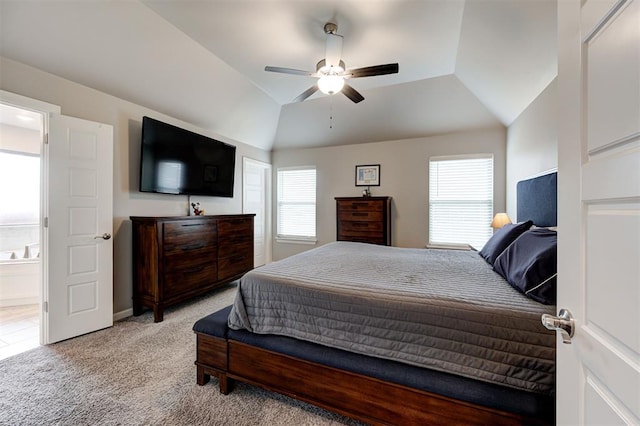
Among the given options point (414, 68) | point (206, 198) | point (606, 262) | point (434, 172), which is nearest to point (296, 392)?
point (606, 262)

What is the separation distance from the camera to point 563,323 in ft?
2.49

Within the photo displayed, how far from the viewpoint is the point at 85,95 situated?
276 centimetres

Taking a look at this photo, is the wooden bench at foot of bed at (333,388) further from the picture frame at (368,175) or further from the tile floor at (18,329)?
the picture frame at (368,175)

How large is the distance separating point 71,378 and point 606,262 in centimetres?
305

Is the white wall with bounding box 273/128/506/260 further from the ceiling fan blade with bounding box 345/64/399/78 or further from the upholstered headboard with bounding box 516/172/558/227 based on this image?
the ceiling fan blade with bounding box 345/64/399/78

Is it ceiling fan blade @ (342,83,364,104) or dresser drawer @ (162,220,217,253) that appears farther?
dresser drawer @ (162,220,217,253)

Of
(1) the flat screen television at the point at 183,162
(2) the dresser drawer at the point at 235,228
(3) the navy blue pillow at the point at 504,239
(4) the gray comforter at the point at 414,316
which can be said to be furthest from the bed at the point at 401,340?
(1) the flat screen television at the point at 183,162

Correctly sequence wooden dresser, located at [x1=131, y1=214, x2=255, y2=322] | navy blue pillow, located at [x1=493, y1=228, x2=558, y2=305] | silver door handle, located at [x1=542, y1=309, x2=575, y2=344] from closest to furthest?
1. silver door handle, located at [x1=542, y1=309, x2=575, y2=344]
2. navy blue pillow, located at [x1=493, y1=228, x2=558, y2=305]
3. wooden dresser, located at [x1=131, y1=214, x2=255, y2=322]

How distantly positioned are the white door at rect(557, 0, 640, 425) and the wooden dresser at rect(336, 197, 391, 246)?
3.61m

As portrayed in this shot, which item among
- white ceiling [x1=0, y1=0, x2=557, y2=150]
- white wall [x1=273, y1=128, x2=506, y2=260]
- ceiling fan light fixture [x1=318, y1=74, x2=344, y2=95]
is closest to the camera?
white ceiling [x1=0, y1=0, x2=557, y2=150]

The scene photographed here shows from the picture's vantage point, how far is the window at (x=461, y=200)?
14.1ft

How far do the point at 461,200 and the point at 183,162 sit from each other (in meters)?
4.26

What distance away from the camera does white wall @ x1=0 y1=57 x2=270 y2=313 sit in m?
2.35

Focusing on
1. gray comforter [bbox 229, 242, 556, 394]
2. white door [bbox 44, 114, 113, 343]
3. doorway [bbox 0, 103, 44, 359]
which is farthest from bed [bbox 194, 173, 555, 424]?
doorway [bbox 0, 103, 44, 359]
